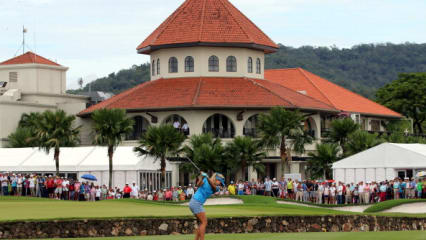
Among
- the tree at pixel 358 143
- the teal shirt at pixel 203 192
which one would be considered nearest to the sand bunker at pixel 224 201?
the tree at pixel 358 143

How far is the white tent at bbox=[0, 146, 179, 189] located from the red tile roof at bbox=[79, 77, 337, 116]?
825 centimetres

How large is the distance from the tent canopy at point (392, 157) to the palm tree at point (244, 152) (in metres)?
9.25

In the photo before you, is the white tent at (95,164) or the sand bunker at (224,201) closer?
the sand bunker at (224,201)

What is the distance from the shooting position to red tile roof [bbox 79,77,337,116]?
75.4m

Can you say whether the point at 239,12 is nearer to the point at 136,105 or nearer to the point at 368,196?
the point at 136,105

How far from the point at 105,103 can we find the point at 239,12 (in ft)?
55.5

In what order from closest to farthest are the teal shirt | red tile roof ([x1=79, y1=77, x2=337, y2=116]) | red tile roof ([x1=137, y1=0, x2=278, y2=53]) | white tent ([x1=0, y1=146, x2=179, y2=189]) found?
the teal shirt → white tent ([x1=0, y1=146, x2=179, y2=189]) → red tile roof ([x1=79, y1=77, x2=337, y2=116]) → red tile roof ([x1=137, y1=0, x2=278, y2=53])

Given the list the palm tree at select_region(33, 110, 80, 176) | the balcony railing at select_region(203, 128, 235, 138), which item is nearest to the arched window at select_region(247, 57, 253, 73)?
the balcony railing at select_region(203, 128, 235, 138)

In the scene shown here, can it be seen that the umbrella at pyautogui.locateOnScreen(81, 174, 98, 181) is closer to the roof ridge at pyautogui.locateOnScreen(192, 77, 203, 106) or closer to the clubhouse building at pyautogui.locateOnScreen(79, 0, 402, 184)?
the clubhouse building at pyautogui.locateOnScreen(79, 0, 402, 184)

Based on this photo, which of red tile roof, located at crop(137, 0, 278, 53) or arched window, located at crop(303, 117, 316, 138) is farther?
red tile roof, located at crop(137, 0, 278, 53)

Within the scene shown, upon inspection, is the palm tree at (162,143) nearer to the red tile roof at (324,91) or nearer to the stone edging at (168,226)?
the red tile roof at (324,91)

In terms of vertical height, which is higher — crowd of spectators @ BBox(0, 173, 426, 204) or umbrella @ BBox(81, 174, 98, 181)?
umbrella @ BBox(81, 174, 98, 181)

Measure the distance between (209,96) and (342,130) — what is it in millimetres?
12193

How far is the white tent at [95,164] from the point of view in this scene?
2512 inches
